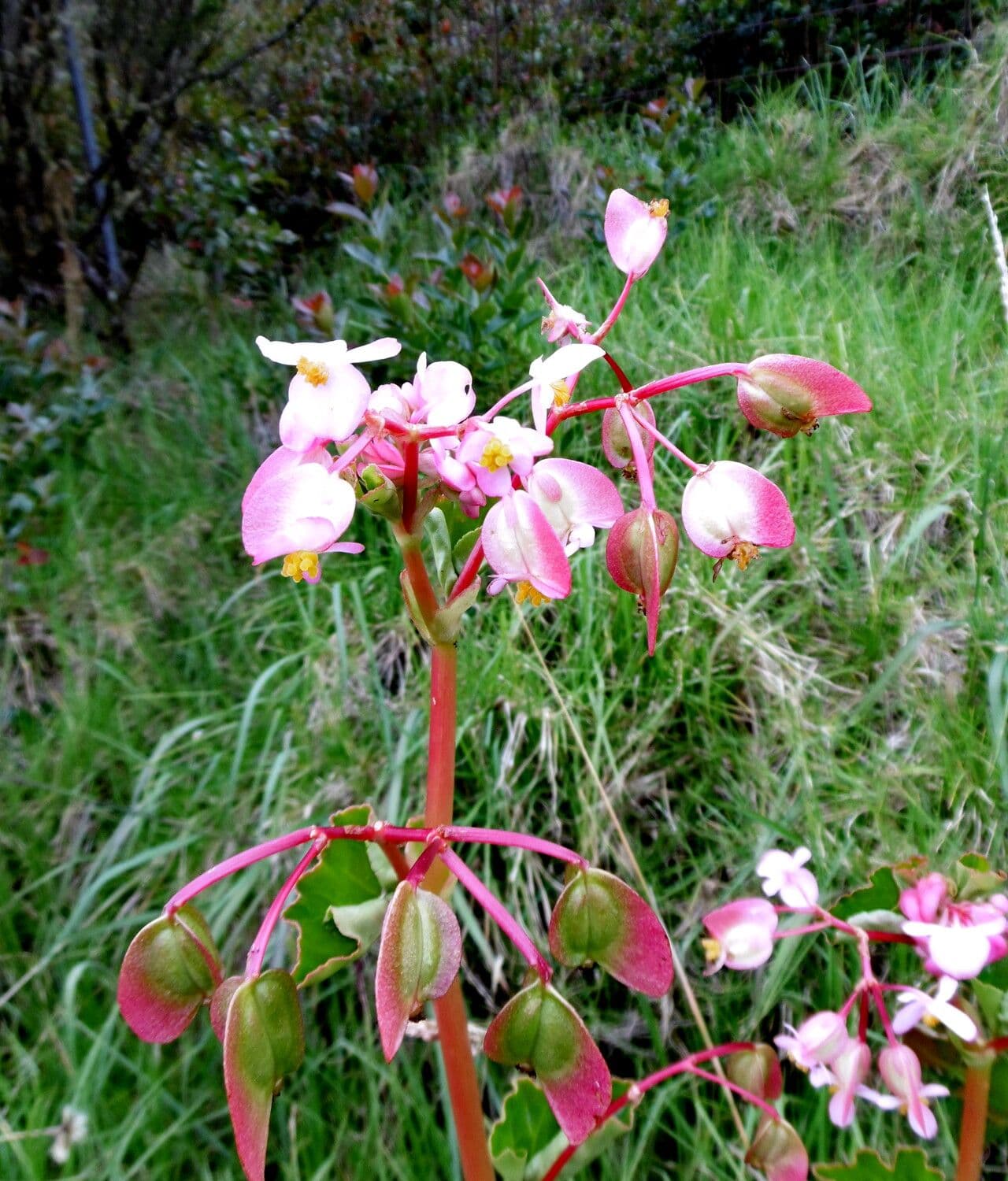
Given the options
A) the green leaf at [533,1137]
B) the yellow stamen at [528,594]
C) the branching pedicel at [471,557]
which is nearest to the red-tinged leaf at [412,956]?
the branching pedicel at [471,557]

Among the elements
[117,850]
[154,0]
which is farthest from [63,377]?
[154,0]

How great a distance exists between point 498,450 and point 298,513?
71mm

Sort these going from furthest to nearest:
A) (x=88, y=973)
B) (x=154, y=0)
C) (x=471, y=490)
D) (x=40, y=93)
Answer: (x=154, y=0) < (x=40, y=93) < (x=88, y=973) < (x=471, y=490)

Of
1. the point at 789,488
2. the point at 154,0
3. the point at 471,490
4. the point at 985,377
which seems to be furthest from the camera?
the point at 154,0

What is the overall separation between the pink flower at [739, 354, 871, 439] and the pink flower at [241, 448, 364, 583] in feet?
0.51

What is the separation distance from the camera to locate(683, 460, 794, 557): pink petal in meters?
0.32

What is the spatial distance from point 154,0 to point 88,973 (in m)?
2.22

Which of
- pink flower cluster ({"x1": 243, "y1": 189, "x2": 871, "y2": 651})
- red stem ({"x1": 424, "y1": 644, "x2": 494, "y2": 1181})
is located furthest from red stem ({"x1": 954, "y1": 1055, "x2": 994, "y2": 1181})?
pink flower cluster ({"x1": 243, "y1": 189, "x2": 871, "y2": 651})

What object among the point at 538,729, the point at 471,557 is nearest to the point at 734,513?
the point at 471,557

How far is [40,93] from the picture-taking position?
1.91 meters

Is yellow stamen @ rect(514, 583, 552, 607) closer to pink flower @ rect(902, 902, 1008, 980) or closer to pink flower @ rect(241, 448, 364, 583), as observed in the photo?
pink flower @ rect(241, 448, 364, 583)

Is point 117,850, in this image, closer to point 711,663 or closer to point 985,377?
point 711,663

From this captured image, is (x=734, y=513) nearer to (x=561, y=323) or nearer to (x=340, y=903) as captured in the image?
(x=561, y=323)

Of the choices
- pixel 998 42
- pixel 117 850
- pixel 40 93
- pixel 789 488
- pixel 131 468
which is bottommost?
pixel 117 850
